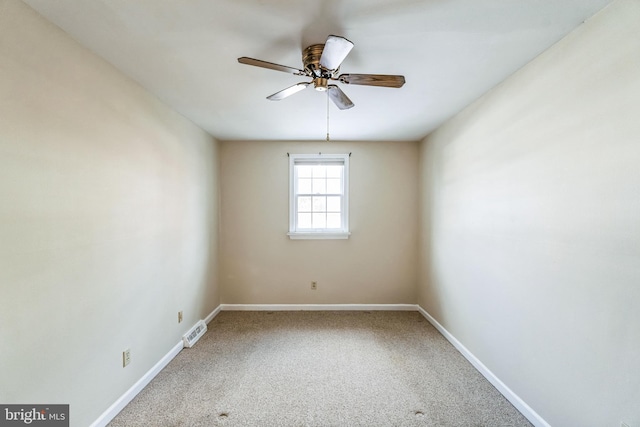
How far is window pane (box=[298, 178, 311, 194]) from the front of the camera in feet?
13.2

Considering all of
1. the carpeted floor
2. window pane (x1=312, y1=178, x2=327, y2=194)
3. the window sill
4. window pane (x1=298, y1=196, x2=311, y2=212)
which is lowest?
the carpeted floor

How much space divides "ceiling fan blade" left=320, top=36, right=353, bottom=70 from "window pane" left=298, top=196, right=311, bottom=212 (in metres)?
2.51

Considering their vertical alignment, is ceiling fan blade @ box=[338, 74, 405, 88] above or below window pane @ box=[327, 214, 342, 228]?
above

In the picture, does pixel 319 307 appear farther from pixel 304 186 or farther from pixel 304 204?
pixel 304 186

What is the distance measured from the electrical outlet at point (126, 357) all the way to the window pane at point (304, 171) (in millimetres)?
2748

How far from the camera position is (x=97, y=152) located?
1.78 metres

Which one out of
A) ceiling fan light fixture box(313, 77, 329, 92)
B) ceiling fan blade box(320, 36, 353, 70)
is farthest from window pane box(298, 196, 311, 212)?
ceiling fan blade box(320, 36, 353, 70)

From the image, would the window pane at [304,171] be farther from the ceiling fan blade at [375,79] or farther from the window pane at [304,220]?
the ceiling fan blade at [375,79]

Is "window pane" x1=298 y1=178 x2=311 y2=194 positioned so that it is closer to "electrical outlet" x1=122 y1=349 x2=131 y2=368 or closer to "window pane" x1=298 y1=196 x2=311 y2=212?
"window pane" x1=298 y1=196 x2=311 y2=212

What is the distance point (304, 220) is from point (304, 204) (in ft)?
0.76

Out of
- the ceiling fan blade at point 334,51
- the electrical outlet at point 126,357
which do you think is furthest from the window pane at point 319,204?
the electrical outlet at point 126,357

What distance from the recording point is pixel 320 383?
2275mm

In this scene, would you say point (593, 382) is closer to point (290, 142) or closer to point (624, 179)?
point (624, 179)

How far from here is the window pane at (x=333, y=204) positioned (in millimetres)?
4035
